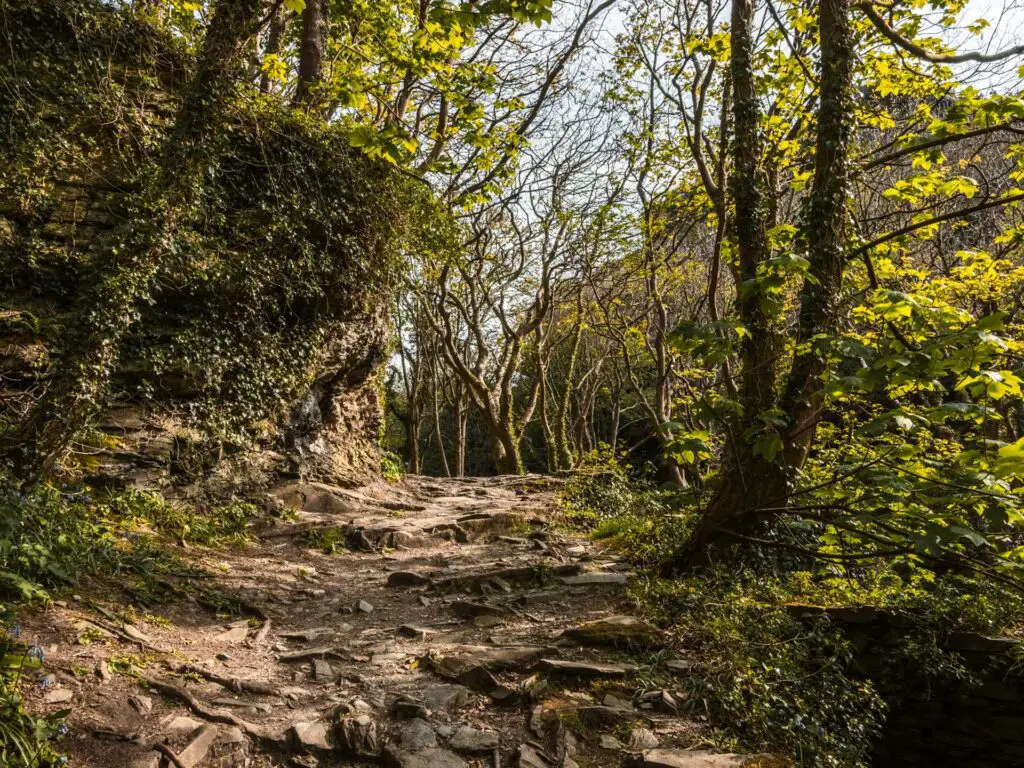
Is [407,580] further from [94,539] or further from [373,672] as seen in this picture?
[94,539]

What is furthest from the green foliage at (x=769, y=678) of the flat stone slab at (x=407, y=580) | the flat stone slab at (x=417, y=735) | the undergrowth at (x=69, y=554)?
the undergrowth at (x=69, y=554)

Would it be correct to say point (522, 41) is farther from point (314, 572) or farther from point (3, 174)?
point (314, 572)

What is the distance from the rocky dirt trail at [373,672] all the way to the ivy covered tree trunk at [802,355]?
1408mm

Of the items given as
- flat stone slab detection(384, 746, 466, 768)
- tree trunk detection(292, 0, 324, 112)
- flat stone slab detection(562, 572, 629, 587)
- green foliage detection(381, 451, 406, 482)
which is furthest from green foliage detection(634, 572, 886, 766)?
tree trunk detection(292, 0, 324, 112)

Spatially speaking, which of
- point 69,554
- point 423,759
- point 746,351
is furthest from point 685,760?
point 69,554

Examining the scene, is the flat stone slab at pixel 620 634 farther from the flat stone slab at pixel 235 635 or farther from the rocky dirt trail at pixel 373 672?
the flat stone slab at pixel 235 635

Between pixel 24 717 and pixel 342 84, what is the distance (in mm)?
5138

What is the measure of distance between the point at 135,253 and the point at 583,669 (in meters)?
5.95

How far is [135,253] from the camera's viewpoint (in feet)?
19.3

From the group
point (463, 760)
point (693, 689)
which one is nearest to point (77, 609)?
point (463, 760)

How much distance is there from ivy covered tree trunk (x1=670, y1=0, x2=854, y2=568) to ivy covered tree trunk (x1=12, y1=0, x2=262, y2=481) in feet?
19.2

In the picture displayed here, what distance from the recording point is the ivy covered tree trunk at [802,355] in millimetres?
5125

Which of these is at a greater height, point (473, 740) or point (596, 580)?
point (596, 580)

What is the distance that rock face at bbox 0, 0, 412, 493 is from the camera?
6617mm
